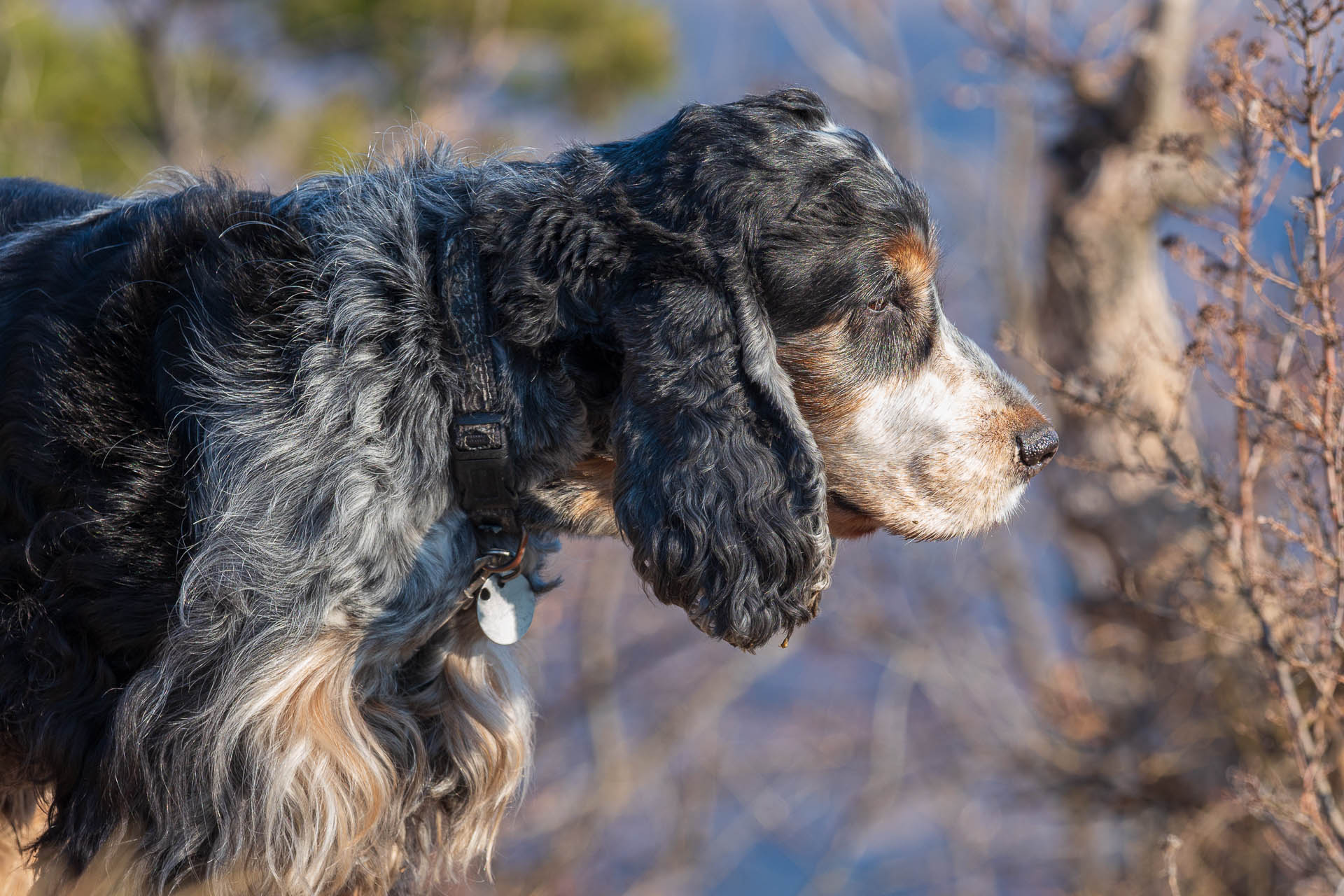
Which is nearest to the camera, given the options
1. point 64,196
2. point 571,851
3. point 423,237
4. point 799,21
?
point 423,237

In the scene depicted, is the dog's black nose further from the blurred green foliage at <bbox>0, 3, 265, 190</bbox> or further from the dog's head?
the blurred green foliage at <bbox>0, 3, 265, 190</bbox>

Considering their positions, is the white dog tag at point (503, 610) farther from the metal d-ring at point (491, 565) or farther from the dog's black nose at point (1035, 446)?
the dog's black nose at point (1035, 446)

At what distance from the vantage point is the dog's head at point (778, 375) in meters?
2.39

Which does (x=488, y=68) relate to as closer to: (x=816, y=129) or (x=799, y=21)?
(x=799, y=21)

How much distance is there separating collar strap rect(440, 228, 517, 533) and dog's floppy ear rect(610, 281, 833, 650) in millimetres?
230

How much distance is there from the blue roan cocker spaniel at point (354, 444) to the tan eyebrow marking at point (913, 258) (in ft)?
0.06

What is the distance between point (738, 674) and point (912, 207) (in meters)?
6.02

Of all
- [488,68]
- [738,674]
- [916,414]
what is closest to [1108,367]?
[916,414]

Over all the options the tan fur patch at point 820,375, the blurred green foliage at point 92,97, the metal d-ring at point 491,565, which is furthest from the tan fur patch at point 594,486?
the blurred green foliage at point 92,97

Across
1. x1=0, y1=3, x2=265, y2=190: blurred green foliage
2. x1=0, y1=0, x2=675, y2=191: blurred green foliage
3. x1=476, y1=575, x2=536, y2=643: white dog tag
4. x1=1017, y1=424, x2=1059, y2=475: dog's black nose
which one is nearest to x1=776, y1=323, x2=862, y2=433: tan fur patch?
x1=1017, y1=424, x2=1059, y2=475: dog's black nose

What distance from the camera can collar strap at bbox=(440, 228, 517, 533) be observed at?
8.00ft

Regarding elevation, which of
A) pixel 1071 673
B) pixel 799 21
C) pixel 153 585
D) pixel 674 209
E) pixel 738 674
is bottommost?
pixel 738 674

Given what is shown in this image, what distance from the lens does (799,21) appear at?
7688 millimetres

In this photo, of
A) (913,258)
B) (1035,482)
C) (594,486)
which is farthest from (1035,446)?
(1035,482)
